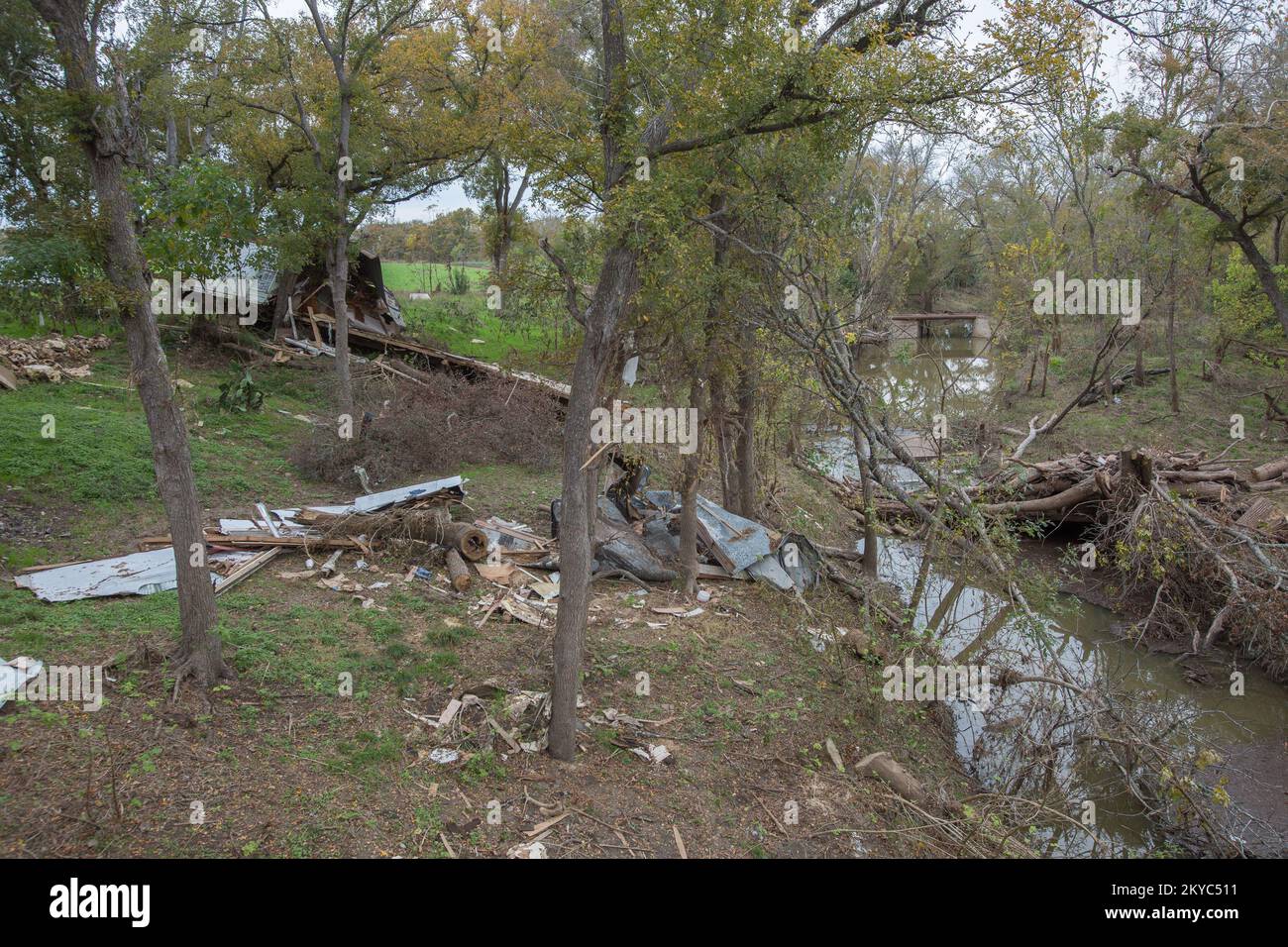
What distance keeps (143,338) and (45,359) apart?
443 inches

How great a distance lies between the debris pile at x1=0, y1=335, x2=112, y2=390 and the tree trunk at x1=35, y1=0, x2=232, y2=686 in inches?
371

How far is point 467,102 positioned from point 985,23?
14762mm

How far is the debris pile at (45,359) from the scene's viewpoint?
511 inches

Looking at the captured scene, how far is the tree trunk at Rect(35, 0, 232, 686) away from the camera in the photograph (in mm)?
5242

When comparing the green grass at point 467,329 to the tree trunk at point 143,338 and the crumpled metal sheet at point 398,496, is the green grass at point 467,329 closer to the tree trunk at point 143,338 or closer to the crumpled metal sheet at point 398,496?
the crumpled metal sheet at point 398,496

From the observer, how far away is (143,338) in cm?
564

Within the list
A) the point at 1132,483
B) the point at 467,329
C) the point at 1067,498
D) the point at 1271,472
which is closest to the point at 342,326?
the point at 467,329

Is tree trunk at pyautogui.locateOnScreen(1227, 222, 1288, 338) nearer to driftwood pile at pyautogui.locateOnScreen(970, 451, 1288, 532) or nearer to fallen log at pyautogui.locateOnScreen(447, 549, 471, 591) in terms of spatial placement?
driftwood pile at pyautogui.locateOnScreen(970, 451, 1288, 532)

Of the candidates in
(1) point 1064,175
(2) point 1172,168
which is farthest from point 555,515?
(1) point 1064,175

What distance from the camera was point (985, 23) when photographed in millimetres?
5543

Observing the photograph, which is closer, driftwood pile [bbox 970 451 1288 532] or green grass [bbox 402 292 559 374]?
driftwood pile [bbox 970 451 1288 532]

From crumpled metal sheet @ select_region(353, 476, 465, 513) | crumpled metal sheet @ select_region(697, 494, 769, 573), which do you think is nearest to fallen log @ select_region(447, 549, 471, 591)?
crumpled metal sheet @ select_region(353, 476, 465, 513)

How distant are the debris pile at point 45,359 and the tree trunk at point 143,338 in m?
9.42

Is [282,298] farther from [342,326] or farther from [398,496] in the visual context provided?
[398,496]
